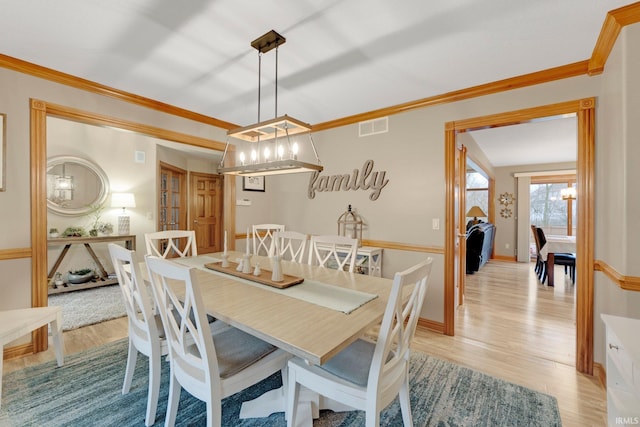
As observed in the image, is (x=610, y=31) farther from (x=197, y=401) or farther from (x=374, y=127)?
(x=197, y=401)

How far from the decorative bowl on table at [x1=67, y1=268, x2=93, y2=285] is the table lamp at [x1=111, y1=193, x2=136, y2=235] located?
2.29 ft

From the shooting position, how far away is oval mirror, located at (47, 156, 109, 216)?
13.3ft

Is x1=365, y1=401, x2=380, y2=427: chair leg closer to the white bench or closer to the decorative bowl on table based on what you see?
the white bench

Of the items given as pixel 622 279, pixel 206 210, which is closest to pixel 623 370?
pixel 622 279

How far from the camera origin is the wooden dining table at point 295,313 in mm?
1101

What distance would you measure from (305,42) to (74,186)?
4.29 metres

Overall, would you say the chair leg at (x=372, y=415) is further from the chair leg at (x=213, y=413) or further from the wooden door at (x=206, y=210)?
the wooden door at (x=206, y=210)

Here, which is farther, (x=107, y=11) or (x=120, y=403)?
(x=120, y=403)

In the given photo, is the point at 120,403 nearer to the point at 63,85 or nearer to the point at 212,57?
the point at 212,57

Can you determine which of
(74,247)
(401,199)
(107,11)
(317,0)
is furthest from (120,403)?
(74,247)

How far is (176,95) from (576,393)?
4.14 meters

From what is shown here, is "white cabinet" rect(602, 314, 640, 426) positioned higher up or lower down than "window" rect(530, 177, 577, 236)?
lower down

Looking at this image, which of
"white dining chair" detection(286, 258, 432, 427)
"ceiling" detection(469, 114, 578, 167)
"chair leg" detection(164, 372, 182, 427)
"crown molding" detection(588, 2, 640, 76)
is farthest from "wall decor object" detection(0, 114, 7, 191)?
"ceiling" detection(469, 114, 578, 167)

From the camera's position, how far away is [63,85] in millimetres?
2480
